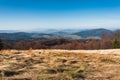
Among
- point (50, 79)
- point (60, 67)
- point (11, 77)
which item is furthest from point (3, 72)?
point (60, 67)

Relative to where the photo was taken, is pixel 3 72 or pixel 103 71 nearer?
pixel 3 72

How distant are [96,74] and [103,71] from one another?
0.71m

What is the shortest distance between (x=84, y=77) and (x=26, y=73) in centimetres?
228

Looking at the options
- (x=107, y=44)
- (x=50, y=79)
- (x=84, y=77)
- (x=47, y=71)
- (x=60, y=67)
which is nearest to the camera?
(x=50, y=79)

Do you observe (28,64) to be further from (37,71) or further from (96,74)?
(96,74)

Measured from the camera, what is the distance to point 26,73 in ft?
30.3

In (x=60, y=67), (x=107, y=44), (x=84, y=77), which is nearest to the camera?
(x=84, y=77)

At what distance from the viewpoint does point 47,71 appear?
9.62 m

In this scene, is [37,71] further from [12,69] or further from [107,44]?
[107,44]

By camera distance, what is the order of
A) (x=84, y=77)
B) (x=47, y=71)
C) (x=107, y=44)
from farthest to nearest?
(x=107, y=44)
(x=47, y=71)
(x=84, y=77)

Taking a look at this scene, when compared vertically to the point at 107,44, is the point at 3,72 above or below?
above

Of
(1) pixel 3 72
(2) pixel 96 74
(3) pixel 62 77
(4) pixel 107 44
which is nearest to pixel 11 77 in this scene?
(1) pixel 3 72

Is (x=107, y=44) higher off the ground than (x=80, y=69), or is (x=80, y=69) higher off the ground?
(x=80, y=69)

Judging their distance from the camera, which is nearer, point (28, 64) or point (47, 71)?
point (47, 71)
